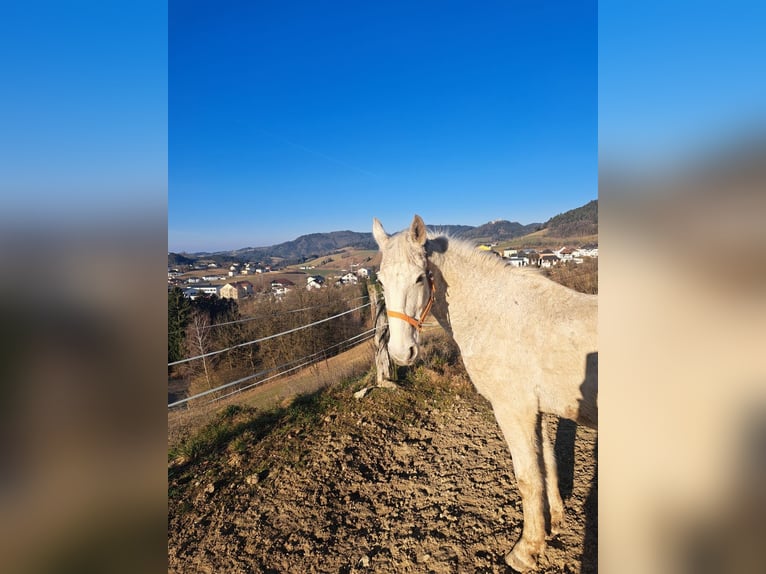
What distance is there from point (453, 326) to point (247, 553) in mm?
2518

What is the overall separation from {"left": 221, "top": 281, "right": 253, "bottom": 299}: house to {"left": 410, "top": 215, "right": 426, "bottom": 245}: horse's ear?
9.92 meters

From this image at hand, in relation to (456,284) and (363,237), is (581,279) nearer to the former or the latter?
(456,284)

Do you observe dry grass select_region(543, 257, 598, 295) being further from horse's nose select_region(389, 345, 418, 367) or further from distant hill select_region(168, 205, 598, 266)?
horse's nose select_region(389, 345, 418, 367)

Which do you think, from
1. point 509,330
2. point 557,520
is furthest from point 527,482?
point 509,330

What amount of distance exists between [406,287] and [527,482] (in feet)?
5.89

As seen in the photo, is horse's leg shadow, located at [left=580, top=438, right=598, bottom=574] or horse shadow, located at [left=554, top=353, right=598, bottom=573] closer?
horse shadow, located at [left=554, top=353, right=598, bottom=573]

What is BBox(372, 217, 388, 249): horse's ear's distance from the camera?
123 inches

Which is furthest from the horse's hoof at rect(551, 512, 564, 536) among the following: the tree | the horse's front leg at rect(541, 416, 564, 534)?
the tree

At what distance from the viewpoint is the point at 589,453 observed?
389 centimetres

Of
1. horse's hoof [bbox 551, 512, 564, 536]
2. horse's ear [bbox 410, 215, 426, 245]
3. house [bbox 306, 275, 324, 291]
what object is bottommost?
horse's hoof [bbox 551, 512, 564, 536]

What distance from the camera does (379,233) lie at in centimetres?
318
